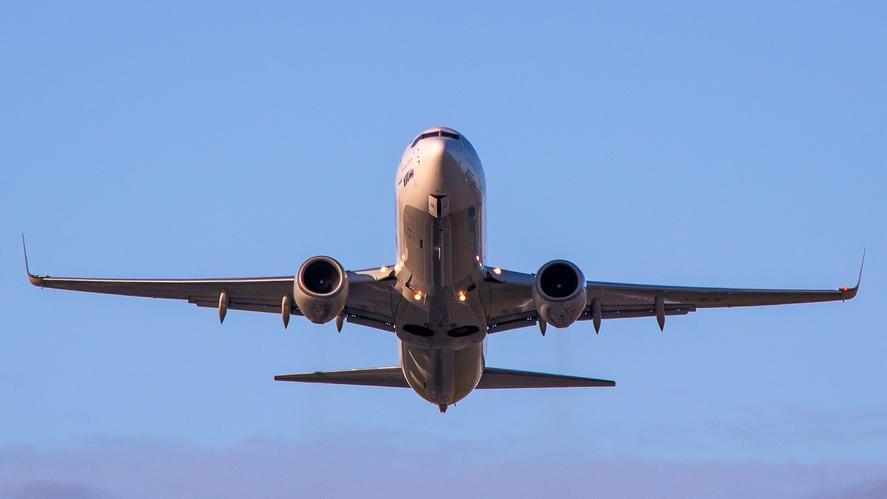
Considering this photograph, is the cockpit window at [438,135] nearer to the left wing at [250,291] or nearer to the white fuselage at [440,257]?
the white fuselage at [440,257]

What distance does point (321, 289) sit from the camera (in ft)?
112

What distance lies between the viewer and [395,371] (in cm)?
4041

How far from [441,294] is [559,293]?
113 inches

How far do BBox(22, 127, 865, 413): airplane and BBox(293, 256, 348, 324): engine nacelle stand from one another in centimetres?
2

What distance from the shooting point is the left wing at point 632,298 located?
3668 centimetres

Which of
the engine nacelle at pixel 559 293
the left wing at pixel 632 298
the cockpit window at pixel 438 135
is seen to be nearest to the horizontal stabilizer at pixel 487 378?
the left wing at pixel 632 298

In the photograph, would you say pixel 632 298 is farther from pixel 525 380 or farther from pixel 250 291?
pixel 250 291

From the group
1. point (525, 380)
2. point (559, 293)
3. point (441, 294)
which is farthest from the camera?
point (525, 380)

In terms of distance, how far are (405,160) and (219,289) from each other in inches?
259

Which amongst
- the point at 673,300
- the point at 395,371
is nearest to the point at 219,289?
the point at 395,371

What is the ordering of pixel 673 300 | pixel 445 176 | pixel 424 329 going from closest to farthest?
pixel 445 176 < pixel 424 329 < pixel 673 300

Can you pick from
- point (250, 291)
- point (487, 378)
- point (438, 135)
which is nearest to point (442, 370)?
point (487, 378)

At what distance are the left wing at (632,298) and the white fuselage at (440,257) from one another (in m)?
0.73

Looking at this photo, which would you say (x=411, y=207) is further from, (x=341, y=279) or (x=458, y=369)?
(x=458, y=369)
